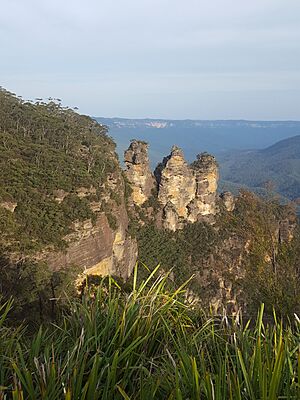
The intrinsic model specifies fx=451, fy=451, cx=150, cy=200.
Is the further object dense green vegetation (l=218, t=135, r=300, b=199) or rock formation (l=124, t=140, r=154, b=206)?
dense green vegetation (l=218, t=135, r=300, b=199)

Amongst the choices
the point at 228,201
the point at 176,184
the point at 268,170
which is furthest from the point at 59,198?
the point at 268,170

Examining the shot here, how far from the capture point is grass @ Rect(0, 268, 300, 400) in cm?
250

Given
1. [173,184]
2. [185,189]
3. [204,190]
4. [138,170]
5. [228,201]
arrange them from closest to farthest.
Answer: [138,170] < [173,184] < [185,189] < [204,190] < [228,201]

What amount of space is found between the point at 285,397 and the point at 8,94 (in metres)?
42.9

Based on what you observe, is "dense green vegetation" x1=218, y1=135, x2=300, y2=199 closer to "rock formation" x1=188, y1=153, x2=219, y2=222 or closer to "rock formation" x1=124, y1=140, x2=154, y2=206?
"rock formation" x1=188, y1=153, x2=219, y2=222

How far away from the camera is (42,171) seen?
2683 centimetres

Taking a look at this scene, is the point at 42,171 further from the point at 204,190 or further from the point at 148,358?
the point at 148,358

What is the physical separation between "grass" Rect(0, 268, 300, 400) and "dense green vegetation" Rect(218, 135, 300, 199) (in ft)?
346

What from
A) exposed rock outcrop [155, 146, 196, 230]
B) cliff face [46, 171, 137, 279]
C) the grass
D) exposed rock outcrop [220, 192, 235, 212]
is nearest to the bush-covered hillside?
cliff face [46, 171, 137, 279]

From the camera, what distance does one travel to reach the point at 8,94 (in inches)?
1639

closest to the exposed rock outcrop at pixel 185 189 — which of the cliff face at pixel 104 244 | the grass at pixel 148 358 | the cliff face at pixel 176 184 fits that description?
the cliff face at pixel 176 184

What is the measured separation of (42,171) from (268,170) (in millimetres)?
134998

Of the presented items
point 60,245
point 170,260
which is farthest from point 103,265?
point 170,260

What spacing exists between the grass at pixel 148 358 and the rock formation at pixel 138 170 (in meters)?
33.7
